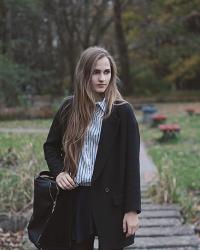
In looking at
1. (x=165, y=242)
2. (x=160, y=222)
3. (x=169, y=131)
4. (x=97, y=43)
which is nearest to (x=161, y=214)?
(x=160, y=222)

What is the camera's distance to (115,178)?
314 centimetres

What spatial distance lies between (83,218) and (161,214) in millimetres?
3334

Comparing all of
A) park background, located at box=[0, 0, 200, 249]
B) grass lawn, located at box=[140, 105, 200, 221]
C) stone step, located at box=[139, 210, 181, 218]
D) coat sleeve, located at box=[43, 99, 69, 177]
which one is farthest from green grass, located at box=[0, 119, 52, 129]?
coat sleeve, located at box=[43, 99, 69, 177]

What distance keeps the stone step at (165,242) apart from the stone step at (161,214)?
670mm

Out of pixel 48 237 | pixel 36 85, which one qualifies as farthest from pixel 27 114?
pixel 48 237

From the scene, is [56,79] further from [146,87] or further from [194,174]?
[194,174]

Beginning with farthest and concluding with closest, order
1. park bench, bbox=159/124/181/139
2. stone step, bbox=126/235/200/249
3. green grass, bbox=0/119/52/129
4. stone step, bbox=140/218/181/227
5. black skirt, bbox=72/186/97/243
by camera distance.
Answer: green grass, bbox=0/119/52/129 → park bench, bbox=159/124/181/139 → stone step, bbox=140/218/181/227 → stone step, bbox=126/235/200/249 → black skirt, bbox=72/186/97/243

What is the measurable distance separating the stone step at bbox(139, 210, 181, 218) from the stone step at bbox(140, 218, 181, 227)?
0.33 ft

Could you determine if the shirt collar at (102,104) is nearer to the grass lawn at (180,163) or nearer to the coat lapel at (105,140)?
the coat lapel at (105,140)

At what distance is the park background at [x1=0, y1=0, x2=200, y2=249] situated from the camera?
21.7 metres

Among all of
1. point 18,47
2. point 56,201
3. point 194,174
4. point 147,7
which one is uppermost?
point 147,7

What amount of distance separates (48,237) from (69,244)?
13cm

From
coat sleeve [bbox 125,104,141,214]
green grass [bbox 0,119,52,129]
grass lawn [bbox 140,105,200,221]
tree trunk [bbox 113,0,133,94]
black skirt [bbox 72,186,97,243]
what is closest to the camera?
coat sleeve [bbox 125,104,141,214]

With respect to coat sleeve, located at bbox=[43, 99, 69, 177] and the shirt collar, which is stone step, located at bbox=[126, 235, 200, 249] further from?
the shirt collar
